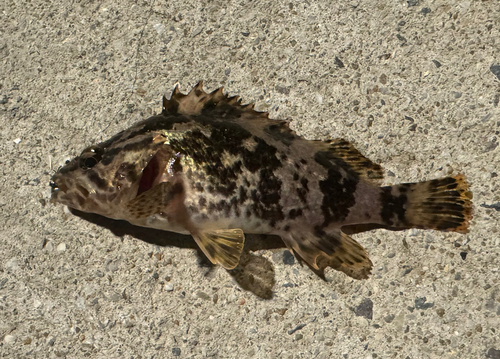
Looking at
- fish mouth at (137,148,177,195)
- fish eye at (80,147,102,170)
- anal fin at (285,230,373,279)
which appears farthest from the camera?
anal fin at (285,230,373,279)

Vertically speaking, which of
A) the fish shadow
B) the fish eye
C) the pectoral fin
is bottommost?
the fish shadow

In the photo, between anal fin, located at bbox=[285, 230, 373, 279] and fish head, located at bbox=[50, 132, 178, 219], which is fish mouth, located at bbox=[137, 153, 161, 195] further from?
anal fin, located at bbox=[285, 230, 373, 279]

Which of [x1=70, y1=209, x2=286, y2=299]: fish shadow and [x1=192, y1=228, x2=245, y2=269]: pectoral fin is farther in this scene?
[x1=70, y1=209, x2=286, y2=299]: fish shadow

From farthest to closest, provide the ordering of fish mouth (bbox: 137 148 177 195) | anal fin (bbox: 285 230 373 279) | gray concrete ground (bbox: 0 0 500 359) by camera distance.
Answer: gray concrete ground (bbox: 0 0 500 359) → anal fin (bbox: 285 230 373 279) → fish mouth (bbox: 137 148 177 195)

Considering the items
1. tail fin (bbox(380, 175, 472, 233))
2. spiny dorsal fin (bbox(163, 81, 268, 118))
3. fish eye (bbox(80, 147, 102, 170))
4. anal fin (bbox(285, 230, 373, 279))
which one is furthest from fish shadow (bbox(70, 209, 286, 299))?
spiny dorsal fin (bbox(163, 81, 268, 118))

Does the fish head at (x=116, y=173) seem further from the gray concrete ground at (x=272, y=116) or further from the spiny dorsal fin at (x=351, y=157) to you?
the spiny dorsal fin at (x=351, y=157)

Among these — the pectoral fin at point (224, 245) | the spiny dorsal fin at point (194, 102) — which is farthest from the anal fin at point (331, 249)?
the spiny dorsal fin at point (194, 102)

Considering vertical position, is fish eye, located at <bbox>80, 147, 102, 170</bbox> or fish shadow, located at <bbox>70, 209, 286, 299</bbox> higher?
fish eye, located at <bbox>80, 147, 102, 170</bbox>

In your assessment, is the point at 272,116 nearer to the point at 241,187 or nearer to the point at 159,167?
the point at 241,187

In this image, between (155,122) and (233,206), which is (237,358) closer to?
(233,206)
